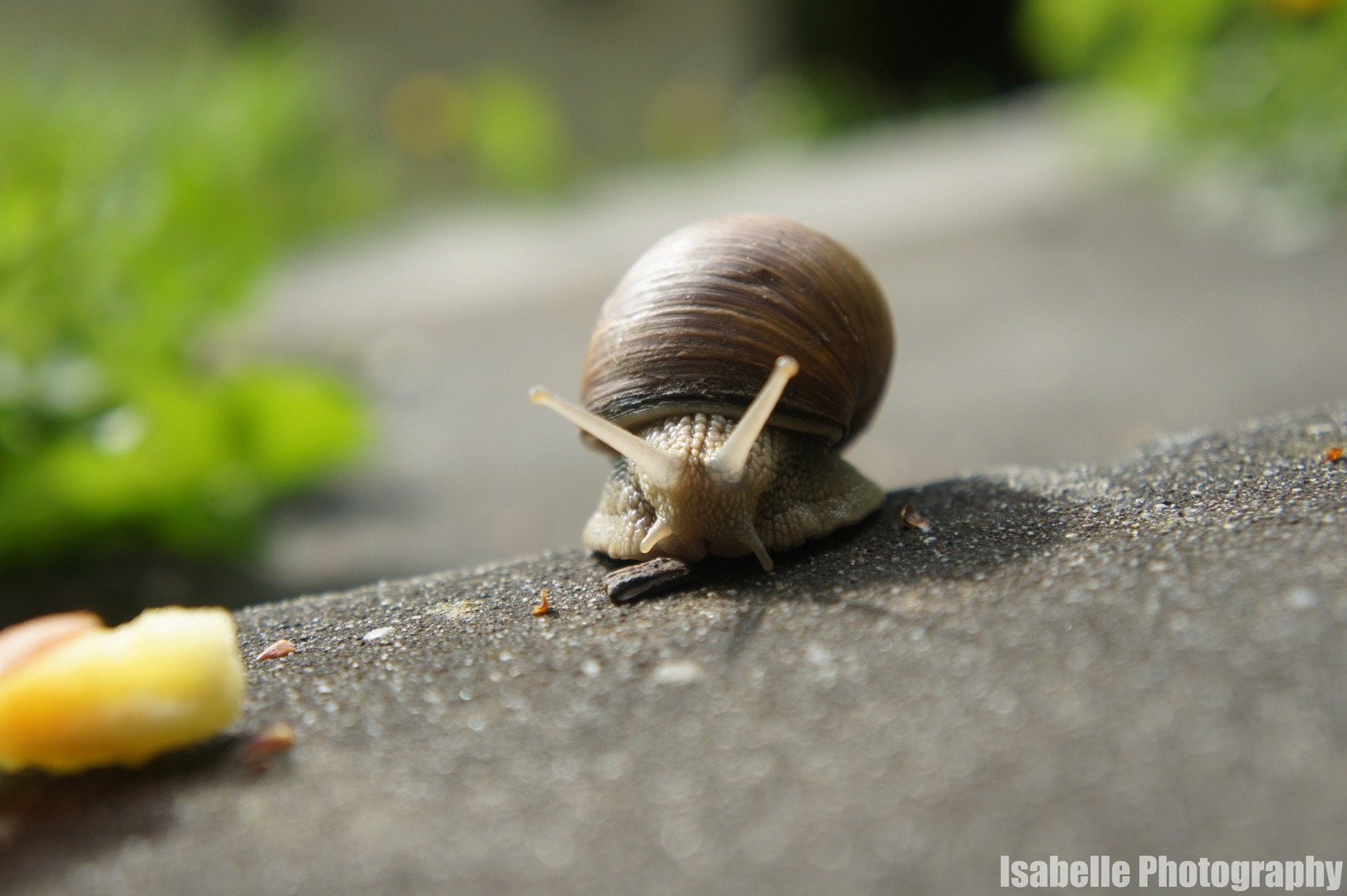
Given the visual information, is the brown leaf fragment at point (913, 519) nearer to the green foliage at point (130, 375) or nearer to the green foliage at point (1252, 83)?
the green foliage at point (130, 375)

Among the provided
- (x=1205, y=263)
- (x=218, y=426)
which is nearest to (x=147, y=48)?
(x=218, y=426)

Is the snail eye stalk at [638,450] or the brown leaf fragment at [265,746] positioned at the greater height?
the snail eye stalk at [638,450]

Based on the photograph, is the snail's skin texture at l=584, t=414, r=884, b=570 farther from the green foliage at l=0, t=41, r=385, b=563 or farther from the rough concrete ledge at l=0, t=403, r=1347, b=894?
the green foliage at l=0, t=41, r=385, b=563

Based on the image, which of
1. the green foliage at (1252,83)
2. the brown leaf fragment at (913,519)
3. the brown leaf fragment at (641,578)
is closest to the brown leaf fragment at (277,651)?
the brown leaf fragment at (641,578)

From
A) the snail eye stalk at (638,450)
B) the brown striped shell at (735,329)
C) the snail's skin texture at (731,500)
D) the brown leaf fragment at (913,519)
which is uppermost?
the brown striped shell at (735,329)

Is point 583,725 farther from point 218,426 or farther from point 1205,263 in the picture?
point 1205,263

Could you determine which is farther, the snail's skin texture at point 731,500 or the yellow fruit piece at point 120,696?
the snail's skin texture at point 731,500
